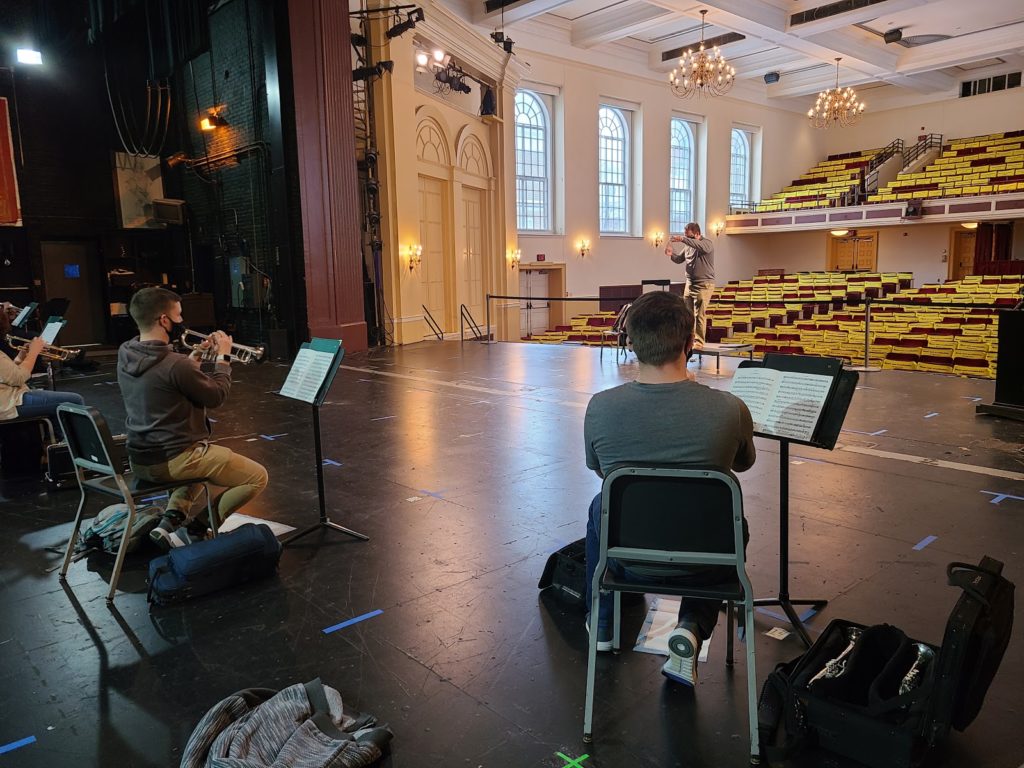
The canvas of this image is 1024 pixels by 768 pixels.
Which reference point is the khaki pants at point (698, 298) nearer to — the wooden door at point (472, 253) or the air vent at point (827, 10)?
the wooden door at point (472, 253)

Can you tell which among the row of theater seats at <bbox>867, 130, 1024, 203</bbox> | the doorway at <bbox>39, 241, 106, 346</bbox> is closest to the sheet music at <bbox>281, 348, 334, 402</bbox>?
the doorway at <bbox>39, 241, 106, 346</bbox>

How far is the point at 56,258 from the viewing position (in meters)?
13.4

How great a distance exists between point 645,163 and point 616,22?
15.1ft

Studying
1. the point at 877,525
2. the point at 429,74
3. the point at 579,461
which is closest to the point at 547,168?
the point at 429,74

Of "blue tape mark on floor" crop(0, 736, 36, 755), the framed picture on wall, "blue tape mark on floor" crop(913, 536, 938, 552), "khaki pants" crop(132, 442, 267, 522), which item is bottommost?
"blue tape mark on floor" crop(0, 736, 36, 755)

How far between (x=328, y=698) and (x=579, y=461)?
10.5 feet

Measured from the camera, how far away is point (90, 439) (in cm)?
313

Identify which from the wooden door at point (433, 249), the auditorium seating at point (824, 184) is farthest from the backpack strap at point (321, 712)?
the auditorium seating at point (824, 184)

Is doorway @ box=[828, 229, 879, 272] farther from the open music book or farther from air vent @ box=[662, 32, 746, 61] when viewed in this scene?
the open music book

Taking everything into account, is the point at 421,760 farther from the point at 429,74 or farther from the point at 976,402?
the point at 429,74

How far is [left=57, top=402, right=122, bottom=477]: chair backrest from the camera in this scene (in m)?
3.00

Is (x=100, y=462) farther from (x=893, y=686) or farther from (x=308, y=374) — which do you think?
(x=893, y=686)

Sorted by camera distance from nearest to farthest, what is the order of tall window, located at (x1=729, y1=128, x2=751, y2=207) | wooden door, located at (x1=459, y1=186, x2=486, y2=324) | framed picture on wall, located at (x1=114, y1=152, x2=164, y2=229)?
framed picture on wall, located at (x1=114, y1=152, x2=164, y2=229) < wooden door, located at (x1=459, y1=186, x2=486, y2=324) < tall window, located at (x1=729, y1=128, x2=751, y2=207)

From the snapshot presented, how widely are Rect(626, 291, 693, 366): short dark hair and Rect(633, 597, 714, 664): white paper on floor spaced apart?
1067mm
